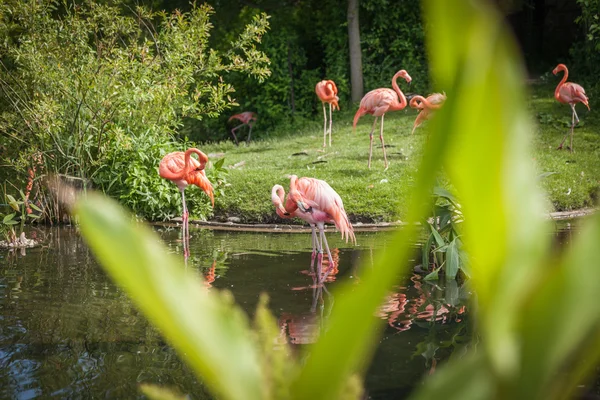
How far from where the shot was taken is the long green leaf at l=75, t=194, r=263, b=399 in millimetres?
347

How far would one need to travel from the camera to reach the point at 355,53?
15.2m

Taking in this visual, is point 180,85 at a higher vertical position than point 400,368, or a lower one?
higher

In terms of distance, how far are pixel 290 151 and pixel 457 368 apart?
37.4 ft

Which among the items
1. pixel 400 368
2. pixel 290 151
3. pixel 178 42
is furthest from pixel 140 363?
pixel 290 151

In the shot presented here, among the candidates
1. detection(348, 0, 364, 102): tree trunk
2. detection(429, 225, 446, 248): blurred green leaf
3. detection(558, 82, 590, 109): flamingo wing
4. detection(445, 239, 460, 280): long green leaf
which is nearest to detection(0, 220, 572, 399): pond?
detection(445, 239, 460, 280): long green leaf

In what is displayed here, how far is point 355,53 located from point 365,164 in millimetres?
6344

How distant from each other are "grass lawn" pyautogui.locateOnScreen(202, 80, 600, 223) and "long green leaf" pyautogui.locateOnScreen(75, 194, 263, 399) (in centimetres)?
392

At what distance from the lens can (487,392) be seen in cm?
39

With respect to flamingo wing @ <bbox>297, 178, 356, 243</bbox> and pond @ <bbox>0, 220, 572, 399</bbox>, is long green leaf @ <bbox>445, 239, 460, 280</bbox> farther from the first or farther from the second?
flamingo wing @ <bbox>297, 178, 356, 243</bbox>

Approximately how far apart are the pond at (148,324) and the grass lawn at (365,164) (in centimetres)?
77

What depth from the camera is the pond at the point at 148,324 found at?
2.84 m

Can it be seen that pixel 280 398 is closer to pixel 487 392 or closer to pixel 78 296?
pixel 487 392

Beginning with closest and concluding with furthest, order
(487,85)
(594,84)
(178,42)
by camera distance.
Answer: (487,85), (178,42), (594,84)

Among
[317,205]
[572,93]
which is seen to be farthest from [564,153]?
[317,205]
